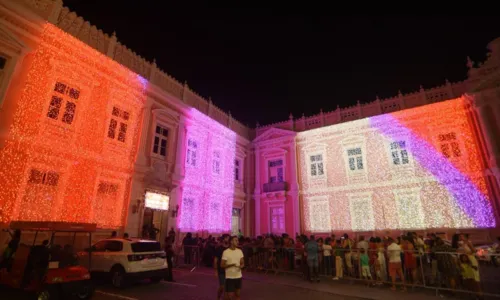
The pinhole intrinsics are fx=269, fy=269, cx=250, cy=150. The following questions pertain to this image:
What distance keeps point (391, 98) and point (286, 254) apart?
13.9 meters

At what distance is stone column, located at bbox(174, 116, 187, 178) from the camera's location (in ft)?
52.5

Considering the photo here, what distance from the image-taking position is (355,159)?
1945cm

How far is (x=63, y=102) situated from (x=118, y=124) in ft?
8.25

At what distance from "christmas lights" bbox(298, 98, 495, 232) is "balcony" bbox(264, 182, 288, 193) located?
149cm

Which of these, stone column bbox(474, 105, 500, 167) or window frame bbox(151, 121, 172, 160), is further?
window frame bbox(151, 121, 172, 160)

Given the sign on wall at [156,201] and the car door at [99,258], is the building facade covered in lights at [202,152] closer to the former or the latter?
the sign on wall at [156,201]

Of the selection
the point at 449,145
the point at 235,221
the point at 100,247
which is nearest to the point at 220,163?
the point at 235,221

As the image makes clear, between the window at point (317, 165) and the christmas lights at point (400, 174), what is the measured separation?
11.1 inches

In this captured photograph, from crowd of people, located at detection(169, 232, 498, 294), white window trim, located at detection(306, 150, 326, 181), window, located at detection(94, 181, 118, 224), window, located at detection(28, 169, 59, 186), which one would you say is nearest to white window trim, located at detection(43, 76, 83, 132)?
window, located at detection(28, 169, 59, 186)

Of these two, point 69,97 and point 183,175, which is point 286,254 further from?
point 69,97

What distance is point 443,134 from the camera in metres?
16.9

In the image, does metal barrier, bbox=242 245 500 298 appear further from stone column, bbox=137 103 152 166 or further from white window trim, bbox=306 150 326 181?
white window trim, bbox=306 150 326 181

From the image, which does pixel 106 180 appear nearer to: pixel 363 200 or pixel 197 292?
pixel 197 292

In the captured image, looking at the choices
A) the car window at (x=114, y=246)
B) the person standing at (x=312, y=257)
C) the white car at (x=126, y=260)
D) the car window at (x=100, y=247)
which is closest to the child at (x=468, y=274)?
the person standing at (x=312, y=257)
